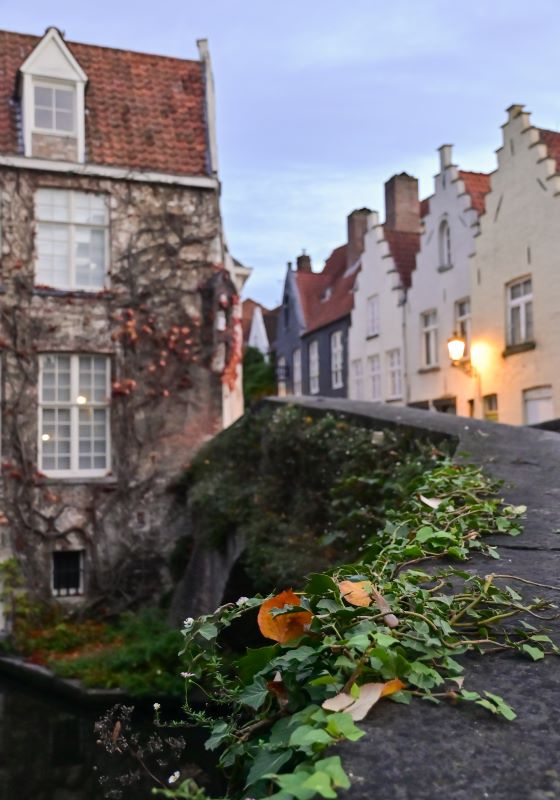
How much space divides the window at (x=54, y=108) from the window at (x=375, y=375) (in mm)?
12552

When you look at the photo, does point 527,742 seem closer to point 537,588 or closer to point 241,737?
point 241,737

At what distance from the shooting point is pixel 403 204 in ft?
85.6

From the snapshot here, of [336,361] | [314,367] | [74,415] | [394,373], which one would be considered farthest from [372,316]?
[74,415]

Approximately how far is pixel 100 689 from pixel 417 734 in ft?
35.9

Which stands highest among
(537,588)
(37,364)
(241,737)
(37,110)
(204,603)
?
(37,110)

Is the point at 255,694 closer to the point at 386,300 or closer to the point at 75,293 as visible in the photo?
the point at 75,293

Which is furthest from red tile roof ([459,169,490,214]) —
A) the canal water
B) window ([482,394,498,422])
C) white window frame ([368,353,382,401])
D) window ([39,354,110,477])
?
the canal water

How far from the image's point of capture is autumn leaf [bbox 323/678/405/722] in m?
1.47

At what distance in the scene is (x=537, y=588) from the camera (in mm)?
2373

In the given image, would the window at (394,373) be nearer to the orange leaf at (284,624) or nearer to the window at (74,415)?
the window at (74,415)

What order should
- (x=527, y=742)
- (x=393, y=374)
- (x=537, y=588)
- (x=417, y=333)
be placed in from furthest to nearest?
1. (x=393, y=374)
2. (x=417, y=333)
3. (x=537, y=588)
4. (x=527, y=742)

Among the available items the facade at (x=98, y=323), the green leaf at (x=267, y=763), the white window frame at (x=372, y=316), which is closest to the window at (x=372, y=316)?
the white window frame at (x=372, y=316)

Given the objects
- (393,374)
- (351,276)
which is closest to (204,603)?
(393,374)

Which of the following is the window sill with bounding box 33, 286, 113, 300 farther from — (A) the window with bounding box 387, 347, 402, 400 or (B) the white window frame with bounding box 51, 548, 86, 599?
(A) the window with bounding box 387, 347, 402, 400
